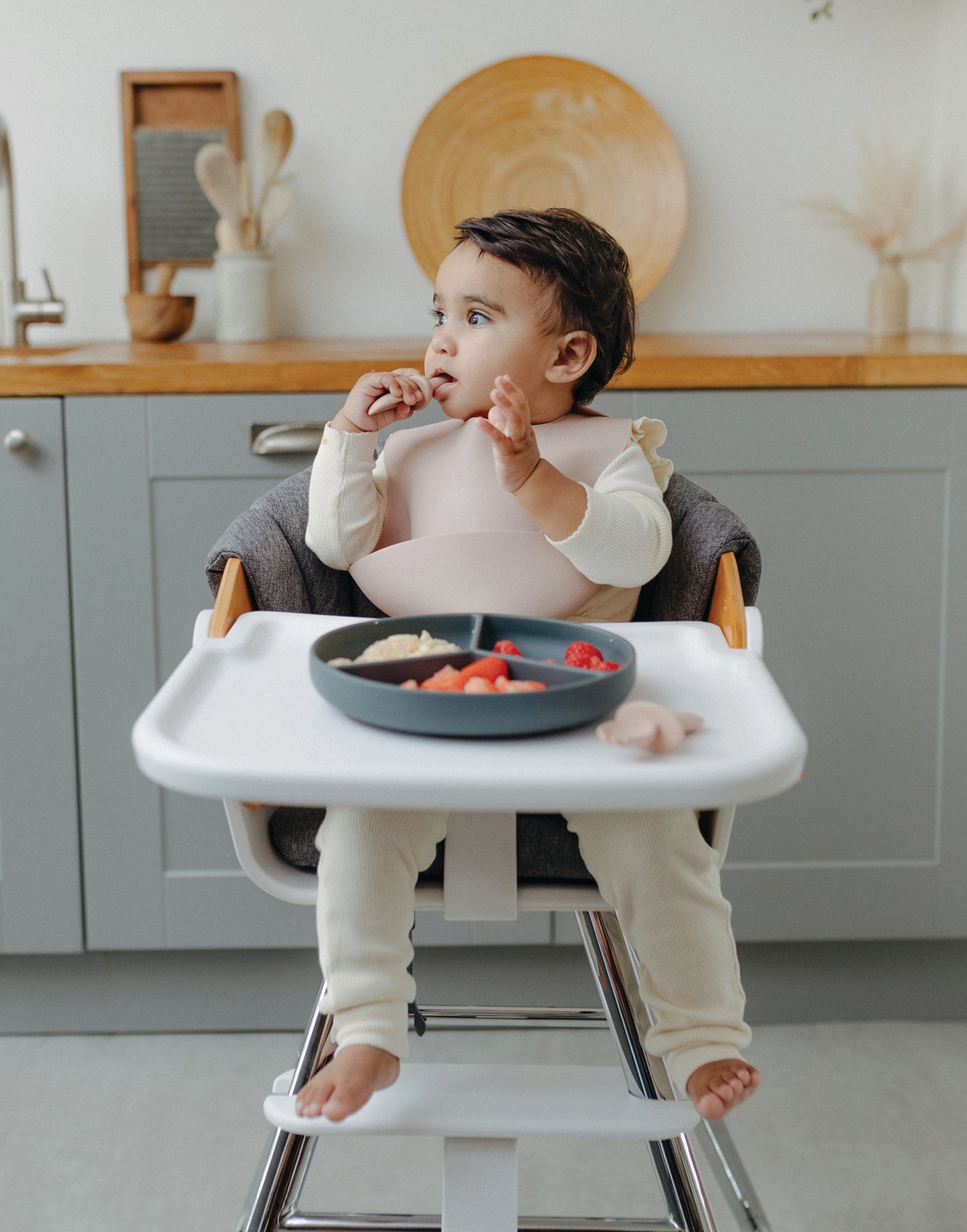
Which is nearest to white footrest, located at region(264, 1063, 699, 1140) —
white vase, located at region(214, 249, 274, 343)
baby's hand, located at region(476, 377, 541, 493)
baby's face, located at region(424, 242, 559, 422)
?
baby's hand, located at region(476, 377, 541, 493)

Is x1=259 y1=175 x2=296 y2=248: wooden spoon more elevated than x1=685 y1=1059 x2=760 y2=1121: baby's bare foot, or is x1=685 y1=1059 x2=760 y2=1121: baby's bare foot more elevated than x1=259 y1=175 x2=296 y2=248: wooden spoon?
x1=259 y1=175 x2=296 y2=248: wooden spoon

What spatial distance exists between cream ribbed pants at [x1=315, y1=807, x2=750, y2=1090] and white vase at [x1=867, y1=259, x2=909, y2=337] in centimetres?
134

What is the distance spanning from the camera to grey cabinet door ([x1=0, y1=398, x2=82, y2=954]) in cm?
168

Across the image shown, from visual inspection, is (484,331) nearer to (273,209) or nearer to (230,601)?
(230,601)

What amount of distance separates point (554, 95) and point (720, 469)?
2.55ft

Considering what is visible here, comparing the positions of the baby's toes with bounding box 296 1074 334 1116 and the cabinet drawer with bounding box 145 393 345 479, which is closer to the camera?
the baby's toes with bounding box 296 1074 334 1116

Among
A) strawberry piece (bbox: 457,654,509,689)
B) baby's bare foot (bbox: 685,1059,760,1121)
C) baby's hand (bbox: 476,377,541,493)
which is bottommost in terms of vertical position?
baby's bare foot (bbox: 685,1059,760,1121)

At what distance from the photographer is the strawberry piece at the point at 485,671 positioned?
763 millimetres

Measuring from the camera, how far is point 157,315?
6.51ft

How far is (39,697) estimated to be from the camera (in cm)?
173

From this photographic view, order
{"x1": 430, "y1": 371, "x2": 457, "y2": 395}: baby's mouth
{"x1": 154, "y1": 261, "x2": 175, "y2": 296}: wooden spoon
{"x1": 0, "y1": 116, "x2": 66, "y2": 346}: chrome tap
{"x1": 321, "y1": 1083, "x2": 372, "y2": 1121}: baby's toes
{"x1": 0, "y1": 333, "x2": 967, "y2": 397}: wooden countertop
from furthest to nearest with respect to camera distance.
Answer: {"x1": 154, "y1": 261, "x2": 175, "y2": 296}: wooden spoon → {"x1": 0, "y1": 116, "x2": 66, "y2": 346}: chrome tap → {"x1": 0, "y1": 333, "x2": 967, "y2": 397}: wooden countertop → {"x1": 430, "y1": 371, "x2": 457, "y2": 395}: baby's mouth → {"x1": 321, "y1": 1083, "x2": 372, "y2": 1121}: baby's toes

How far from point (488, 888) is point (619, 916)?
10 cm

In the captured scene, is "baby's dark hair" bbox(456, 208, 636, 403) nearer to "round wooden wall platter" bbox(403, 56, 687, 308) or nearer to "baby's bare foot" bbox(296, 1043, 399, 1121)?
"baby's bare foot" bbox(296, 1043, 399, 1121)

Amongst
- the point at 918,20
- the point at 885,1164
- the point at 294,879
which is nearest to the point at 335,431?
the point at 294,879
